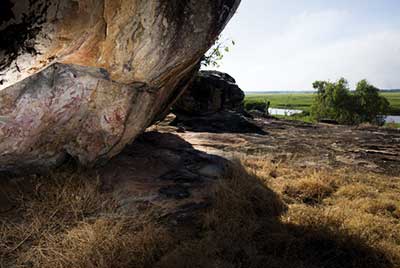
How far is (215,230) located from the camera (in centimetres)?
610

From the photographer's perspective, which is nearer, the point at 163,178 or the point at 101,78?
the point at 101,78

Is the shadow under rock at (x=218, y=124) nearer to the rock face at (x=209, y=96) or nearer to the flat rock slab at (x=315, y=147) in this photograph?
the flat rock slab at (x=315, y=147)

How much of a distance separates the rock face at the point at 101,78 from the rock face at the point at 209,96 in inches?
490

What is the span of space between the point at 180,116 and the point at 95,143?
39.1 feet

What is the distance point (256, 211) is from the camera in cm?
710

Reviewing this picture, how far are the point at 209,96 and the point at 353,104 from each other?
38933mm

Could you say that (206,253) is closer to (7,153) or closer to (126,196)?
(126,196)

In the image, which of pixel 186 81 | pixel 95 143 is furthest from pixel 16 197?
pixel 186 81

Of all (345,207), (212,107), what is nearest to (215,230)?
(345,207)

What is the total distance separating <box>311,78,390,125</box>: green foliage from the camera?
51.0 m

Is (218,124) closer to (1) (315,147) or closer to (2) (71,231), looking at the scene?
(1) (315,147)

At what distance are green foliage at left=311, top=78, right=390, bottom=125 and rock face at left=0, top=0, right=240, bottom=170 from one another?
4676 cm

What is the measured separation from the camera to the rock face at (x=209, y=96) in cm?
2048

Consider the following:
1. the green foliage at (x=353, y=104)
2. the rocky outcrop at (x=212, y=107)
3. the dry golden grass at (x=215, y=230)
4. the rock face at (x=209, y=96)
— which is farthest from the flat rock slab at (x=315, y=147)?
the green foliage at (x=353, y=104)
